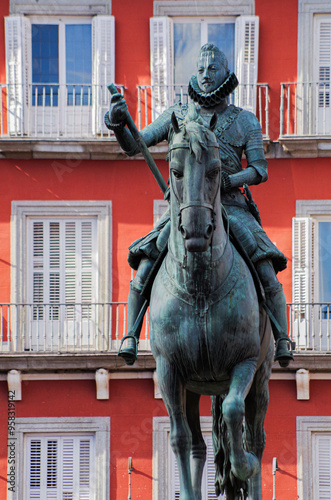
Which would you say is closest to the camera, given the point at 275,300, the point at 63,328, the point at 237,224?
the point at 237,224

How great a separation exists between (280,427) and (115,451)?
8.80 ft

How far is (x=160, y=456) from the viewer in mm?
24859

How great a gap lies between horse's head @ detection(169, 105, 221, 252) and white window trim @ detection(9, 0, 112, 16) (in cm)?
1632

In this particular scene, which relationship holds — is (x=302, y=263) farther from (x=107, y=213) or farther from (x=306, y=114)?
(x=107, y=213)

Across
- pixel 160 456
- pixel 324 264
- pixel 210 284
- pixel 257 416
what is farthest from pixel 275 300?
pixel 324 264

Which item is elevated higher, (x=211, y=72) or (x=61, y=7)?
(x=61, y=7)

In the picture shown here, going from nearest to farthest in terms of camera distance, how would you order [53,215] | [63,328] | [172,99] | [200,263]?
1. [200,263]
2. [63,328]
3. [172,99]
4. [53,215]

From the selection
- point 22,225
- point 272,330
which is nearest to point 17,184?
point 22,225

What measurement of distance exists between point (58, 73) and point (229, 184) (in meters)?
15.2

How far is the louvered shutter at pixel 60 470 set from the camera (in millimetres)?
25000

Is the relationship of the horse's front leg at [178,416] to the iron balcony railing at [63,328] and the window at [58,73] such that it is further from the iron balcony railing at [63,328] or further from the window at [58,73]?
the window at [58,73]

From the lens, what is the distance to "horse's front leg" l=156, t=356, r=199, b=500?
34.6ft

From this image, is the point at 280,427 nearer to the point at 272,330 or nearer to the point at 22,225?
the point at 22,225

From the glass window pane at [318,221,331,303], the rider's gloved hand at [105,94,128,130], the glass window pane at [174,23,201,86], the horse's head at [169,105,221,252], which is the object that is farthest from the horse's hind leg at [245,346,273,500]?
the glass window pane at [174,23,201,86]
